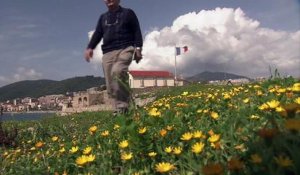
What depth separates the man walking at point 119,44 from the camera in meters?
8.46

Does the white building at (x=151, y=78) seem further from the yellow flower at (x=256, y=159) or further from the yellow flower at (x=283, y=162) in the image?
the yellow flower at (x=283, y=162)

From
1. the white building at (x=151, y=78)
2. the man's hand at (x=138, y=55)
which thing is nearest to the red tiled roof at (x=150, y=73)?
the white building at (x=151, y=78)

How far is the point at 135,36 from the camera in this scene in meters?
8.67

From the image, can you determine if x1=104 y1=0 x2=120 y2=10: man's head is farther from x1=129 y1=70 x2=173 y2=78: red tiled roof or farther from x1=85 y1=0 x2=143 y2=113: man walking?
x1=129 y1=70 x2=173 y2=78: red tiled roof

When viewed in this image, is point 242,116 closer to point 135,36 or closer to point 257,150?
point 257,150

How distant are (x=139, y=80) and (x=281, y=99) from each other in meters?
108

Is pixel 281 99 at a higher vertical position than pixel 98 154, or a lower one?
higher

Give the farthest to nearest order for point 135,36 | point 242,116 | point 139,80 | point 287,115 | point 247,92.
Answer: point 139,80 → point 135,36 → point 247,92 → point 242,116 → point 287,115

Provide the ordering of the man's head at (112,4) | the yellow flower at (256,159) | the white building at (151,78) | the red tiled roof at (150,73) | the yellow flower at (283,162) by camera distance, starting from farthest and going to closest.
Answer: the red tiled roof at (150,73)
the white building at (151,78)
the man's head at (112,4)
the yellow flower at (256,159)
the yellow flower at (283,162)

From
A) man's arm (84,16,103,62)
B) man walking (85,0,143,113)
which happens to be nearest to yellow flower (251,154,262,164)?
man walking (85,0,143,113)

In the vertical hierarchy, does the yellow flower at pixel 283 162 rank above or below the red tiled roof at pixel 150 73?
below

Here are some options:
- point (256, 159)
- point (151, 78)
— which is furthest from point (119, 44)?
point (151, 78)

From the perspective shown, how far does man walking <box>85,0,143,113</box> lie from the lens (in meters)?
8.46

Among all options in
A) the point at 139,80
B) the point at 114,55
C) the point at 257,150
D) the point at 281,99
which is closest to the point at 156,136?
the point at 281,99
